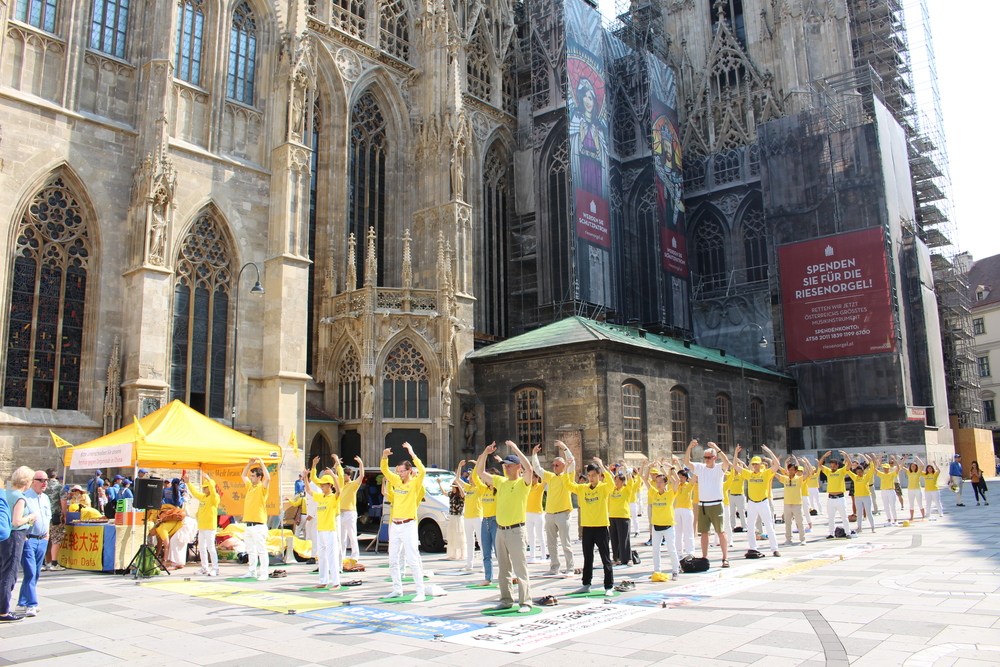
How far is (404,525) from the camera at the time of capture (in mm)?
9773

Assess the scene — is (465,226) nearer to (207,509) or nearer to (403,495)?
(207,509)

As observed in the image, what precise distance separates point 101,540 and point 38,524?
4.58m

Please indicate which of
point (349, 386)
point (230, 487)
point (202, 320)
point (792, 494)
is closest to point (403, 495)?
point (792, 494)

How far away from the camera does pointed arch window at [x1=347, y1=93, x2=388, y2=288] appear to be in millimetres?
29203

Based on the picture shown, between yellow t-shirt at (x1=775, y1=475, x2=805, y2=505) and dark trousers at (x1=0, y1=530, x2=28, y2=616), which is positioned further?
yellow t-shirt at (x1=775, y1=475, x2=805, y2=505)

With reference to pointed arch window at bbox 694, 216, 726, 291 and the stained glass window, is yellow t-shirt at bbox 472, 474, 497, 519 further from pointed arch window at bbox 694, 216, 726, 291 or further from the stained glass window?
pointed arch window at bbox 694, 216, 726, 291

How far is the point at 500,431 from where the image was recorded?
88.2ft

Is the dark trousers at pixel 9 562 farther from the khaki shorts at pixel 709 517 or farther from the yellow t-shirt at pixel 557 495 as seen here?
the khaki shorts at pixel 709 517

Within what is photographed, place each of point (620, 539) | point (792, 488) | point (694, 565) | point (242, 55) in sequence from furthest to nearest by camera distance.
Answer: point (242, 55) → point (792, 488) → point (620, 539) → point (694, 565)

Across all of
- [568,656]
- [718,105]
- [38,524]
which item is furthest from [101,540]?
[718,105]

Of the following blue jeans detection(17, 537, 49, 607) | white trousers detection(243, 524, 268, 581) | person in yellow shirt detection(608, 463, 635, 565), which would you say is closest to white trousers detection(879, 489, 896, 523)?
person in yellow shirt detection(608, 463, 635, 565)

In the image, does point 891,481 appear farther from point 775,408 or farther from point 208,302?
point 208,302

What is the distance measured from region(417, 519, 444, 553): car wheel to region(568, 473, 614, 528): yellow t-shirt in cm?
666

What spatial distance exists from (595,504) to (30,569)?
6711 mm
